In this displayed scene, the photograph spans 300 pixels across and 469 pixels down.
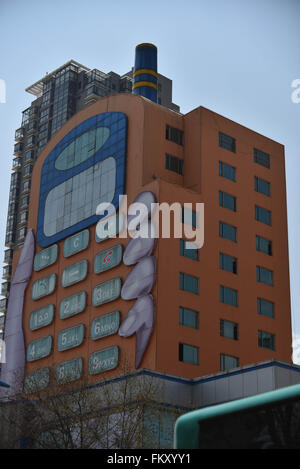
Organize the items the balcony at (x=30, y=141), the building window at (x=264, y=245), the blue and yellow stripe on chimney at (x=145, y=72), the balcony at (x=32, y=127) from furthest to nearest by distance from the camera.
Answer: the balcony at (x=32, y=127), the balcony at (x=30, y=141), the blue and yellow stripe on chimney at (x=145, y=72), the building window at (x=264, y=245)

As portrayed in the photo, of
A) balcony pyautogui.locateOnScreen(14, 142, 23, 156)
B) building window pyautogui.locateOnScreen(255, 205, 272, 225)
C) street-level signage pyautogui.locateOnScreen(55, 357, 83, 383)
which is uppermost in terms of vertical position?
balcony pyautogui.locateOnScreen(14, 142, 23, 156)

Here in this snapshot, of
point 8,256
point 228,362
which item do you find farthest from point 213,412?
point 8,256

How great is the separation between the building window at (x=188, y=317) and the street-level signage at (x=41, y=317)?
14.2 meters

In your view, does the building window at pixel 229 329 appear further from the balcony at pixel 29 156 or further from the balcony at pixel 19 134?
the balcony at pixel 19 134

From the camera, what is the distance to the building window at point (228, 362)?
60406 millimetres

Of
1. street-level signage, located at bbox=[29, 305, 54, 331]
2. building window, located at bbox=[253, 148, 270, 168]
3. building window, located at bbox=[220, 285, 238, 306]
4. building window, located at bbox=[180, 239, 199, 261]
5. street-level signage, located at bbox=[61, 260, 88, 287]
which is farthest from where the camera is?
building window, located at bbox=[253, 148, 270, 168]

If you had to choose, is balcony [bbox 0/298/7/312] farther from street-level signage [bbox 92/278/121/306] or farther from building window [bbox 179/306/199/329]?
building window [bbox 179/306/199/329]

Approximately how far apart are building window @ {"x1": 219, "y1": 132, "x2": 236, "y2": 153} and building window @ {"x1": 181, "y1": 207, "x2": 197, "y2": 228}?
29.3 ft

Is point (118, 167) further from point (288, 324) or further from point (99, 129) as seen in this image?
point (288, 324)

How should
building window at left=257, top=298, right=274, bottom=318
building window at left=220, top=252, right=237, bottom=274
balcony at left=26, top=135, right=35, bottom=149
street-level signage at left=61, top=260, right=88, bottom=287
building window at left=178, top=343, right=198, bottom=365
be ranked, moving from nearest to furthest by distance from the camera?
building window at left=178, top=343, right=198, bottom=365 < building window at left=220, top=252, right=237, bottom=274 < building window at left=257, top=298, right=274, bottom=318 < street-level signage at left=61, top=260, right=88, bottom=287 < balcony at left=26, top=135, right=35, bottom=149

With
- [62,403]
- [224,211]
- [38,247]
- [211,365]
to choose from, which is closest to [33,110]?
[38,247]

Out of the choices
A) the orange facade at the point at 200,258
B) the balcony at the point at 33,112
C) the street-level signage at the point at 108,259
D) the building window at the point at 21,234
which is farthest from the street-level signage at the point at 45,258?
the balcony at the point at 33,112

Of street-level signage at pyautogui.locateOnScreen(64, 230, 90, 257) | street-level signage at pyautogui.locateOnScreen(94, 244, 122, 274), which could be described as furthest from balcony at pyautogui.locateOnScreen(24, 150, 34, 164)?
street-level signage at pyautogui.locateOnScreen(94, 244, 122, 274)

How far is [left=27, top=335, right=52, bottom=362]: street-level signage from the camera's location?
66812mm
